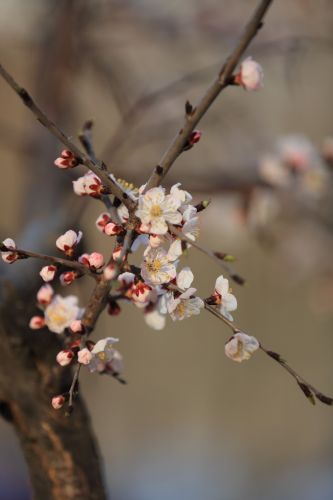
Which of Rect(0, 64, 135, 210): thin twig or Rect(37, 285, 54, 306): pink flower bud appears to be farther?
Rect(37, 285, 54, 306): pink flower bud

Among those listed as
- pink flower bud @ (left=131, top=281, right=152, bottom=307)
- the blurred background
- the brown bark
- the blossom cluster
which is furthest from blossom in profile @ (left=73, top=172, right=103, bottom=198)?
the blurred background

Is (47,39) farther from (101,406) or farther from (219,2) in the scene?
(101,406)

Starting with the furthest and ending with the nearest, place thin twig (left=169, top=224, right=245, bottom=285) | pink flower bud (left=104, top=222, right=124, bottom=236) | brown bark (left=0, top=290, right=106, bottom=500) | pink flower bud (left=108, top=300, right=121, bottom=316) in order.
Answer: brown bark (left=0, top=290, right=106, bottom=500) → pink flower bud (left=108, top=300, right=121, bottom=316) → pink flower bud (left=104, top=222, right=124, bottom=236) → thin twig (left=169, top=224, right=245, bottom=285)

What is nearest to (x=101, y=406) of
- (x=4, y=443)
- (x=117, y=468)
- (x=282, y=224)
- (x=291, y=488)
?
(x=117, y=468)

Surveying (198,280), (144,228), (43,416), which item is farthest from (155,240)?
(198,280)

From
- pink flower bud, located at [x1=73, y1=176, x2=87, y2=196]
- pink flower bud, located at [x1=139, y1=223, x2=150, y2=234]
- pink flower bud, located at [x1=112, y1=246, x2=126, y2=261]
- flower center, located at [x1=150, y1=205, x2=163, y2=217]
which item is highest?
pink flower bud, located at [x1=73, y1=176, x2=87, y2=196]

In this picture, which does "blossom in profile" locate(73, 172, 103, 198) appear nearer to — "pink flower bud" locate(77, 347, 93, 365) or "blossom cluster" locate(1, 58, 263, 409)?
"blossom cluster" locate(1, 58, 263, 409)

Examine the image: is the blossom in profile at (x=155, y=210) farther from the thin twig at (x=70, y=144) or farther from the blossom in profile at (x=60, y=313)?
the blossom in profile at (x=60, y=313)
